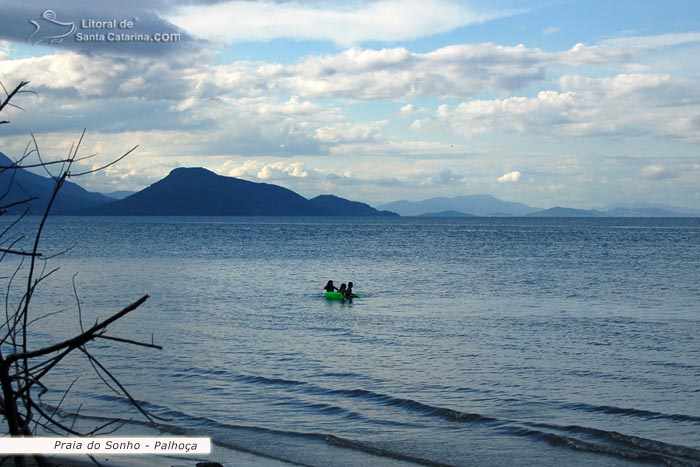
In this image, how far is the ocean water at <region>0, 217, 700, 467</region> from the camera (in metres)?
12.7

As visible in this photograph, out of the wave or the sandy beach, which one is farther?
the wave

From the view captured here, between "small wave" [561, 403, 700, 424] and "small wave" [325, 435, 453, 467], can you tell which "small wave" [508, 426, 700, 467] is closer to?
"small wave" [561, 403, 700, 424]

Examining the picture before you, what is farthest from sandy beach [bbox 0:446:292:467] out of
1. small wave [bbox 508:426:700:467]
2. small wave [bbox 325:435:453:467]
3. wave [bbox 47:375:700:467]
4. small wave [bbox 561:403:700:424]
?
small wave [bbox 561:403:700:424]

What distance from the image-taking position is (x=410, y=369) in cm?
1828

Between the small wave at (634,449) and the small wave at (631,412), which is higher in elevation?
the small wave at (631,412)

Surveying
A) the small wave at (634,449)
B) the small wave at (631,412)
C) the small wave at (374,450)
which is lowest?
the small wave at (374,450)

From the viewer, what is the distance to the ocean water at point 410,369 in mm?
12672

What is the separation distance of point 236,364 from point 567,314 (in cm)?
1522

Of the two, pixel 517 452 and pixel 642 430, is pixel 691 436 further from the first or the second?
pixel 517 452

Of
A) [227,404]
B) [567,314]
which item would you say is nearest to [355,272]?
[567,314]

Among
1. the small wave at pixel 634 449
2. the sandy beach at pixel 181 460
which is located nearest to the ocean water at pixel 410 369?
the small wave at pixel 634 449

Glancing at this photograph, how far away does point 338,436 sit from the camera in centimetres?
1298

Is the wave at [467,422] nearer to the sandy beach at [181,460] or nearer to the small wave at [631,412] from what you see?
the small wave at [631,412]

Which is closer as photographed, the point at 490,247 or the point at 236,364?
the point at 236,364
